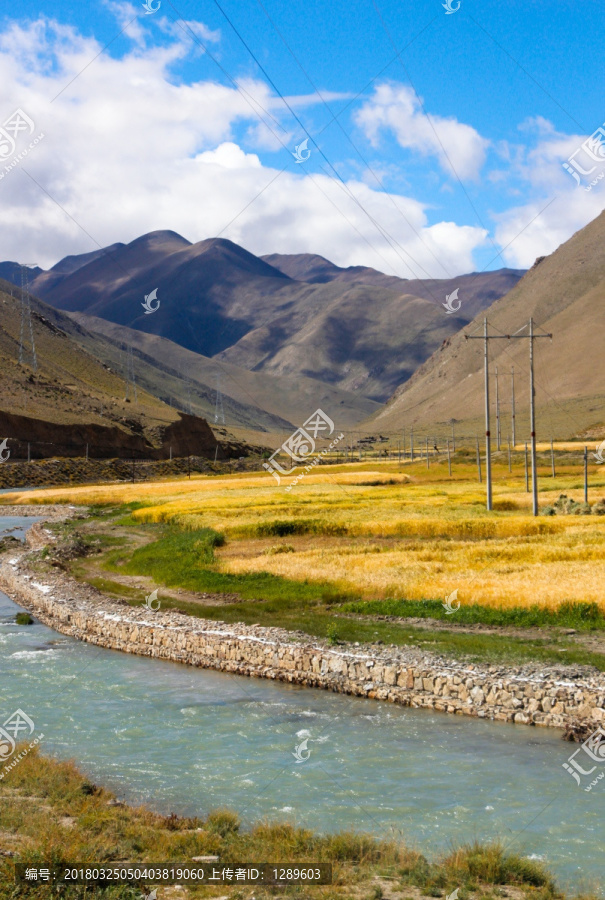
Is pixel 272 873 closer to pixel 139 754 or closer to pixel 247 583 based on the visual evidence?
pixel 139 754

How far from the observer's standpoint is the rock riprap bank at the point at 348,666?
Answer: 19.1 meters

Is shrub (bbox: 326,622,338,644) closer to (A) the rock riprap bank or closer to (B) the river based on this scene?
(A) the rock riprap bank

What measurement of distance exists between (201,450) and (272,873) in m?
163

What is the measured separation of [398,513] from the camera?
54438 millimetres

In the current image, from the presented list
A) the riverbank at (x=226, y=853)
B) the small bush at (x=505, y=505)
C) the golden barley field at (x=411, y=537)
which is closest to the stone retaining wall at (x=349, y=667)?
the golden barley field at (x=411, y=537)

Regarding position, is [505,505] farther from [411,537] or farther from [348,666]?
[348,666]

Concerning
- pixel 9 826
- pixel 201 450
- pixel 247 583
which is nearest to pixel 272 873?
pixel 9 826

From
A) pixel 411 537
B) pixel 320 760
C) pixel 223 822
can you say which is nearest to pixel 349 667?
pixel 320 760

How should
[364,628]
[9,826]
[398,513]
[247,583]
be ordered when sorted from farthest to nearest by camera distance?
[398,513]
[247,583]
[364,628]
[9,826]
